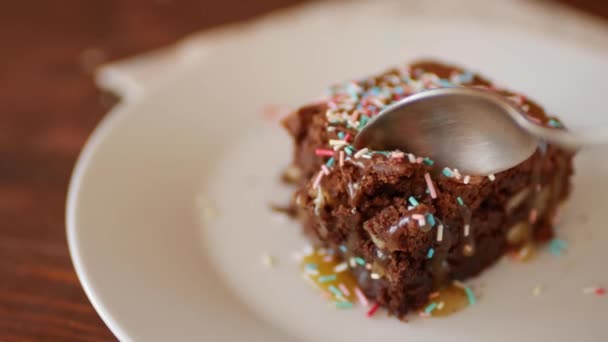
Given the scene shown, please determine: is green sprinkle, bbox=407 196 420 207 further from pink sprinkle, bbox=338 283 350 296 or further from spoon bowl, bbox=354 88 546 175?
pink sprinkle, bbox=338 283 350 296

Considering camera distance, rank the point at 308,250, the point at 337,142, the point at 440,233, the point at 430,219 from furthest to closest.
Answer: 1. the point at 308,250
2. the point at 337,142
3. the point at 440,233
4. the point at 430,219

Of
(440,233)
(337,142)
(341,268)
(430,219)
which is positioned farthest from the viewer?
(341,268)

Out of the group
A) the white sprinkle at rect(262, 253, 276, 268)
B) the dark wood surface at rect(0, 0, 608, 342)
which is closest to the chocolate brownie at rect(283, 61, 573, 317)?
the white sprinkle at rect(262, 253, 276, 268)

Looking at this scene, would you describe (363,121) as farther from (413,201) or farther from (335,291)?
(335,291)

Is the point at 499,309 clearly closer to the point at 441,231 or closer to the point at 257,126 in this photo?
the point at 441,231

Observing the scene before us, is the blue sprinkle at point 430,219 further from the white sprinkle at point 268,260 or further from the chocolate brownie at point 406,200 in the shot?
the white sprinkle at point 268,260

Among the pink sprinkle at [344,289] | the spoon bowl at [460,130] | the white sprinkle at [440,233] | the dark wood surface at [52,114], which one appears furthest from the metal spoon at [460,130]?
the dark wood surface at [52,114]

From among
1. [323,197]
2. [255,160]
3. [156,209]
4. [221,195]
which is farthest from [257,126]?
[323,197]

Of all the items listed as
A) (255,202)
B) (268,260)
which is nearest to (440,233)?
(268,260)
